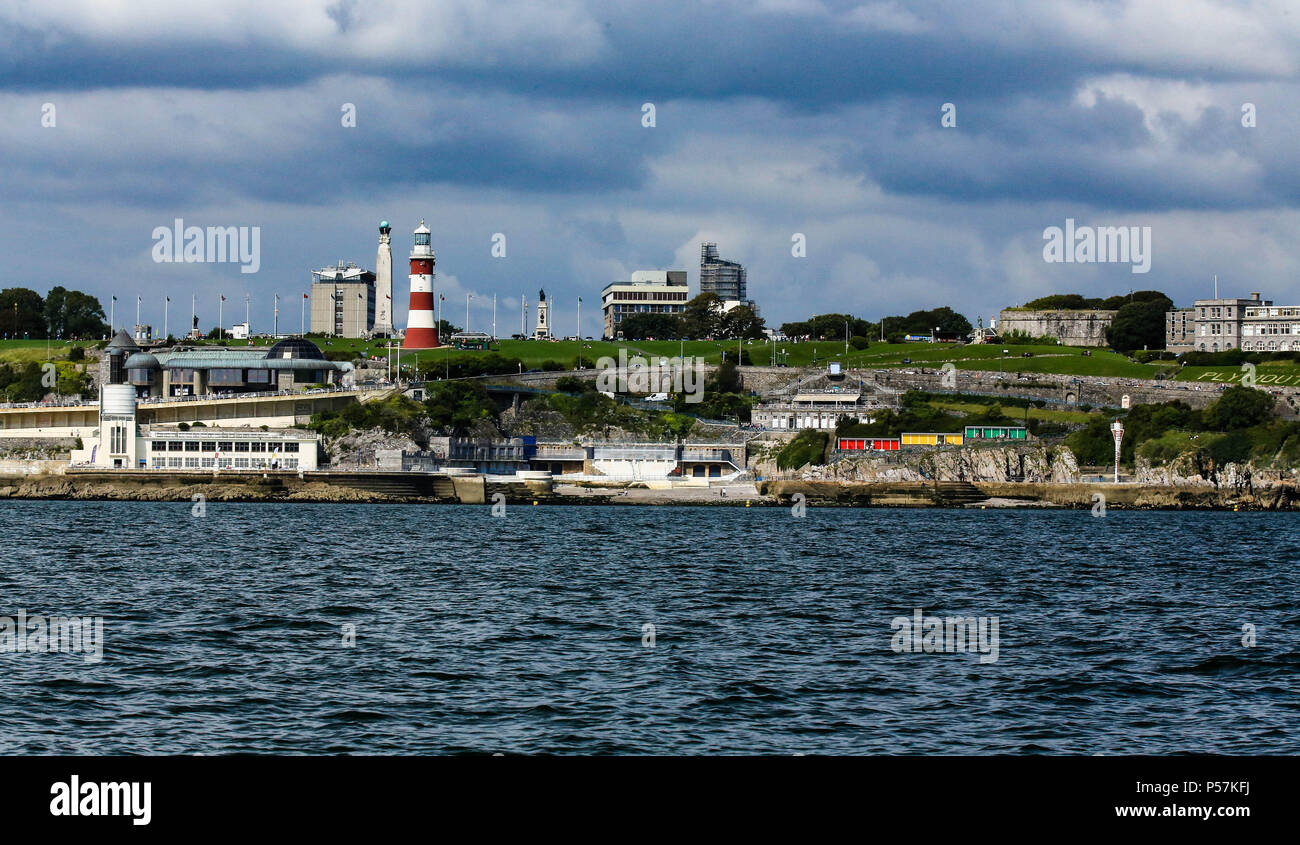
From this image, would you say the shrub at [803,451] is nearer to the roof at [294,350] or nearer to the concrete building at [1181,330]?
the roof at [294,350]

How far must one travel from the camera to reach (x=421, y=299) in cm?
16425

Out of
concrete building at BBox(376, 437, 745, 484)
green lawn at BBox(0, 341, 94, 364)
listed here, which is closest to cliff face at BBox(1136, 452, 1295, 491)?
concrete building at BBox(376, 437, 745, 484)

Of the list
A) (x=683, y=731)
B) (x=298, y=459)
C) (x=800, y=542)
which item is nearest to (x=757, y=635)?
(x=683, y=731)

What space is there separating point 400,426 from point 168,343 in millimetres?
64958

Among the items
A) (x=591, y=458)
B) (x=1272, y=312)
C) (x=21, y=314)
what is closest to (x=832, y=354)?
(x=1272, y=312)

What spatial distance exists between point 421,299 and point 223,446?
2181 inches

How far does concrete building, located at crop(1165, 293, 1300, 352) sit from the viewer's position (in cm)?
17975

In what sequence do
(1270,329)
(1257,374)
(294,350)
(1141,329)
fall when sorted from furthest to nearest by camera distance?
(1141,329), (1270,329), (1257,374), (294,350)

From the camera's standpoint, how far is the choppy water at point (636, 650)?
2091cm

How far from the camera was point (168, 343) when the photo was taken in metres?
168

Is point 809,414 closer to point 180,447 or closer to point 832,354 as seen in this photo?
point 832,354

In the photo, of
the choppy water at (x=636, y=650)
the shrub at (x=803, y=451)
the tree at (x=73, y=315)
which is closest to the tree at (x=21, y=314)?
the tree at (x=73, y=315)
